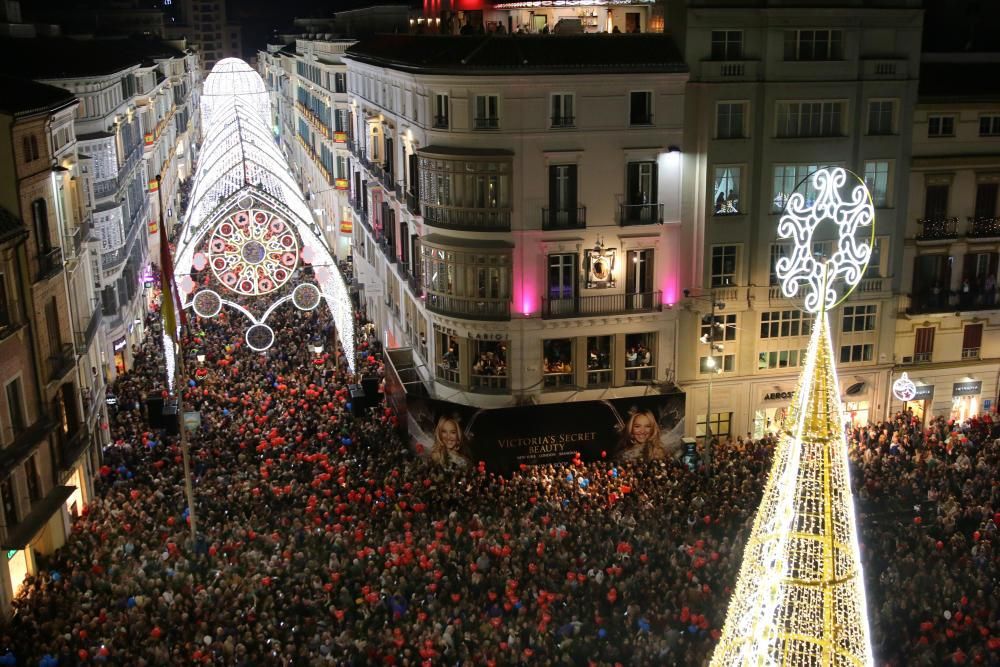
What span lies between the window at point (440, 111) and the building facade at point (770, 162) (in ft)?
29.5

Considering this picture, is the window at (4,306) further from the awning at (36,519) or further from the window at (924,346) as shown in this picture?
the window at (924,346)

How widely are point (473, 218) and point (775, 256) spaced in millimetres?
11872

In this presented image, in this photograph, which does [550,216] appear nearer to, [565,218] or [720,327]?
[565,218]

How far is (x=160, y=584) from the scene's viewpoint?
27.4 m

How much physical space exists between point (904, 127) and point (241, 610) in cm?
3004

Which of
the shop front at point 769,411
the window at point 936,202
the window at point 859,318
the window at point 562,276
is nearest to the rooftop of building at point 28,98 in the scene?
the window at point 562,276

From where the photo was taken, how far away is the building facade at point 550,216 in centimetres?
3688

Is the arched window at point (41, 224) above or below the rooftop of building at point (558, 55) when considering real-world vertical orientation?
below

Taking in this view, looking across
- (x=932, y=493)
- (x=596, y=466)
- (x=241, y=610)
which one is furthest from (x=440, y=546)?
(x=932, y=493)

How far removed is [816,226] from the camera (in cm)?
3812

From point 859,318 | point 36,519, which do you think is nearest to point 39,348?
point 36,519

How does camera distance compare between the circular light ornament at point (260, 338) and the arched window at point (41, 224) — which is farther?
the circular light ornament at point (260, 338)

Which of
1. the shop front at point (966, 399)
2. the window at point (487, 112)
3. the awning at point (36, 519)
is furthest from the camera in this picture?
the shop front at point (966, 399)

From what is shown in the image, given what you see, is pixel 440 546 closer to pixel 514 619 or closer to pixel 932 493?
pixel 514 619
